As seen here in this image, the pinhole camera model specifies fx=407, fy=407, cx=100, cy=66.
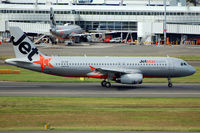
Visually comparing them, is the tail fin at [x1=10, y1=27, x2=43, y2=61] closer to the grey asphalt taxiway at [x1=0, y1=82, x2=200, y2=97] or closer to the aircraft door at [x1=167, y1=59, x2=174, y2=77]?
the grey asphalt taxiway at [x1=0, y1=82, x2=200, y2=97]

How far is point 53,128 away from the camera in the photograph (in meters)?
28.7

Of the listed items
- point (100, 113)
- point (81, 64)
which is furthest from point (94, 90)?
point (100, 113)

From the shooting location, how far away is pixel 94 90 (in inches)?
1880

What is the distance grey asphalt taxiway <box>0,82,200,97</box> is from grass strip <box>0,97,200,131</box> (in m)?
2.85

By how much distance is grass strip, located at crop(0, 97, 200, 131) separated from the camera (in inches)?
1170

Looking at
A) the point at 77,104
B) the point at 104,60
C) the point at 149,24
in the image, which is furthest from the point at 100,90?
the point at 149,24

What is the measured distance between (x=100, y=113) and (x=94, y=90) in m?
13.5

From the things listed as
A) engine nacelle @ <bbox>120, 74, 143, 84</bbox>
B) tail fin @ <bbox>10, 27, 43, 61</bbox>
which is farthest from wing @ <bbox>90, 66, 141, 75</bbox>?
tail fin @ <bbox>10, 27, 43, 61</bbox>

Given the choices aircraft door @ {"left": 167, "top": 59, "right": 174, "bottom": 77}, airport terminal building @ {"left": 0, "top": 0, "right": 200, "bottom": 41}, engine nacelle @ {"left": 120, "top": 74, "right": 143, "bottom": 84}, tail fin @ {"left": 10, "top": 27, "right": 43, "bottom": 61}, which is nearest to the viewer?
engine nacelle @ {"left": 120, "top": 74, "right": 143, "bottom": 84}

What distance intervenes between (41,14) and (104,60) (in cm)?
10330

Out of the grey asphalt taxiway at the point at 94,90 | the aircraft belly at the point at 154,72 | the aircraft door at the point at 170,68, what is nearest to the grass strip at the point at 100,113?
the grey asphalt taxiway at the point at 94,90

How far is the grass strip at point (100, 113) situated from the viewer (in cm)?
2972

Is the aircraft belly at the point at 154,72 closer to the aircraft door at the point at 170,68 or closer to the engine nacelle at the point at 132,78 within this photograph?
the aircraft door at the point at 170,68

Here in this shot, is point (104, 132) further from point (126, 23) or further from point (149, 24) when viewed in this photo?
point (126, 23)
